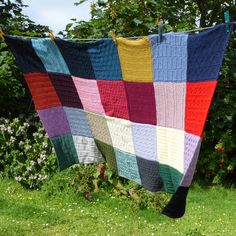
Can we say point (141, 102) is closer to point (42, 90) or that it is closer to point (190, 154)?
point (190, 154)

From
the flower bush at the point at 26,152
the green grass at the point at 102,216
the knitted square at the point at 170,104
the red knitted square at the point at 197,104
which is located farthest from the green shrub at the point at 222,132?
the red knitted square at the point at 197,104

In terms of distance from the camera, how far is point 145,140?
2666 mm

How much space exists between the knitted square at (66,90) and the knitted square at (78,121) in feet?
0.13

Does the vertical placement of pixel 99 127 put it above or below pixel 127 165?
above

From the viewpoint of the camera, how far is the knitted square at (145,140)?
2598mm

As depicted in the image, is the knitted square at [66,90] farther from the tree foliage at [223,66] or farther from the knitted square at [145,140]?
the tree foliage at [223,66]

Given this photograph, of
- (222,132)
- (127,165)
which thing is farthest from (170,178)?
(222,132)

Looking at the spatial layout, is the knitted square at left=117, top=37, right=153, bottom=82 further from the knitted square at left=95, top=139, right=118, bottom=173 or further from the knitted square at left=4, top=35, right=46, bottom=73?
the knitted square at left=4, top=35, right=46, bottom=73

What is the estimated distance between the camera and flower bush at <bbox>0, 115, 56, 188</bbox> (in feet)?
19.2

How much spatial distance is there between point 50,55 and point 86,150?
0.63 meters

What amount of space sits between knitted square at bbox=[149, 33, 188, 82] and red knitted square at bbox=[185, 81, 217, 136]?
81mm

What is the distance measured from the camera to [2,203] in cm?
514

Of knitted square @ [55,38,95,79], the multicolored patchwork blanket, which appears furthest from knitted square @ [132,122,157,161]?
knitted square @ [55,38,95,79]

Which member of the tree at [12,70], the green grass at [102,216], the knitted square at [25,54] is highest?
the knitted square at [25,54]
